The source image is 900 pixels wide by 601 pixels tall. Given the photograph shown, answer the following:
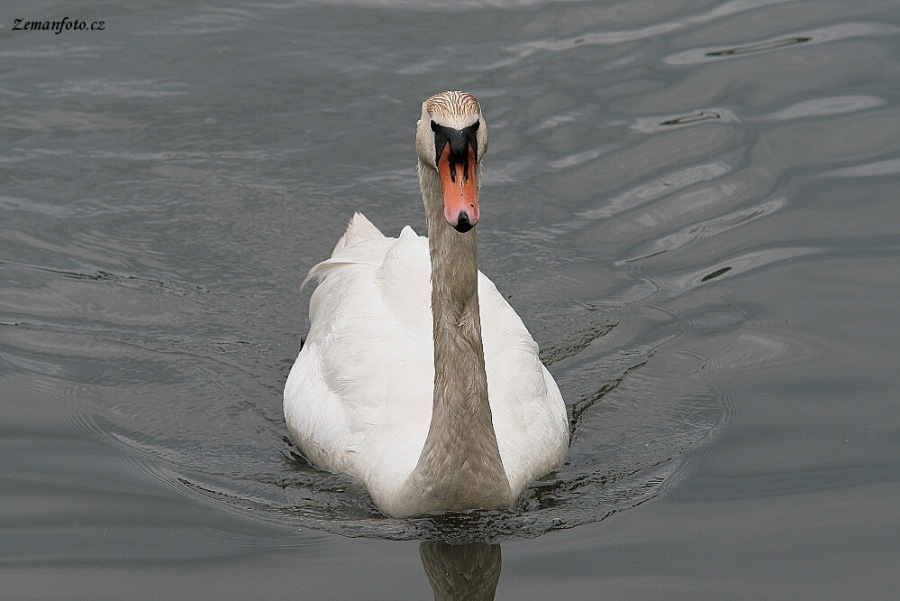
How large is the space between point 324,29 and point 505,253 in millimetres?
4935

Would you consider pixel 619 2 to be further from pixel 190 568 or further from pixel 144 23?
pixel 190 568

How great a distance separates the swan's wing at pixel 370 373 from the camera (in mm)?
8891

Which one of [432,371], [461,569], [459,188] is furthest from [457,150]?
[461,569]

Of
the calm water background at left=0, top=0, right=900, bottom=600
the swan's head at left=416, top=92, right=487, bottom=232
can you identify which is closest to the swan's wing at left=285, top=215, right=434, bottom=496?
the calm water background at left=0, top=0, right=900, bottom=600

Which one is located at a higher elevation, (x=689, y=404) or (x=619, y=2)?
(x=619, y=2)

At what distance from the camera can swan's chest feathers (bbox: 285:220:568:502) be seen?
348 inches

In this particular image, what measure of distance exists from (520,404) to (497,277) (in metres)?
3.11

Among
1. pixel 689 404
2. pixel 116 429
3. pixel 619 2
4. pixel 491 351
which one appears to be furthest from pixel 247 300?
pixel 619 2

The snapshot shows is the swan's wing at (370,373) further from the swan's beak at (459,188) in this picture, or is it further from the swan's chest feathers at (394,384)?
the swan's beak at (459,188)

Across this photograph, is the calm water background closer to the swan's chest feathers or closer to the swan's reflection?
the swan's reflection

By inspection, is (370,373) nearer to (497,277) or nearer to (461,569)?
(461,569)

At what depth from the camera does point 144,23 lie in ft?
53.1

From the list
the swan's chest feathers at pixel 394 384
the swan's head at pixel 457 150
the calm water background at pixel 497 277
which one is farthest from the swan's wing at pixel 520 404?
the swan's head at pixel 457 150

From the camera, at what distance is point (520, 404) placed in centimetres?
906
